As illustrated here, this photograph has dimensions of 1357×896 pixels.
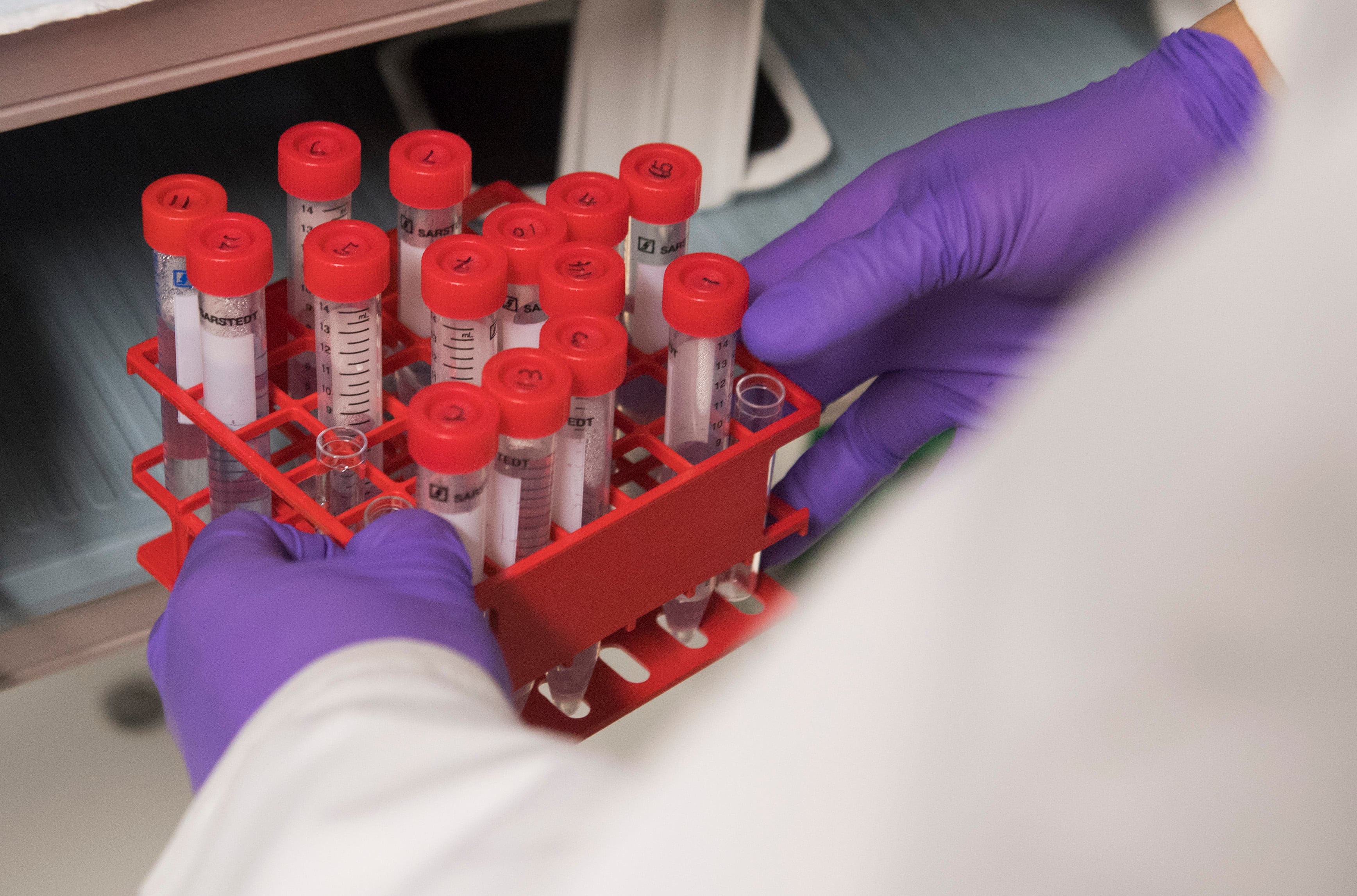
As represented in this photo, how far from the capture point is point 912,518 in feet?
1.20

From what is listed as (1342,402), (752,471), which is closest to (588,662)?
(752,471)

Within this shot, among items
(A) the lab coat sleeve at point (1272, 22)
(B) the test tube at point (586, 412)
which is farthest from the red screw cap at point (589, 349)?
(A) the lab coat sleeve at point (1272, 22)

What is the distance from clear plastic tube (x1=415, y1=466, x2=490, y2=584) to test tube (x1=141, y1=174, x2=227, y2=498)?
0.18 metres

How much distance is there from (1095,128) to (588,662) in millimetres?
546

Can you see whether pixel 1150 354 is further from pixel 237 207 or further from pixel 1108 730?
pixel 237 207

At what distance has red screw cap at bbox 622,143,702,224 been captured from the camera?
2.89ft

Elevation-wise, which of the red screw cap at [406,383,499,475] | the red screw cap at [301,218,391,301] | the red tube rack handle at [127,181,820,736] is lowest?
the red tube rack handle at [127,181,820,736]

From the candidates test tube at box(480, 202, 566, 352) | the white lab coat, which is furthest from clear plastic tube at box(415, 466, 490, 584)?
the white lab coat

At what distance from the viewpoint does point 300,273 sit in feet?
2.97

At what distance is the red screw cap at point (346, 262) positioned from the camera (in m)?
0.77

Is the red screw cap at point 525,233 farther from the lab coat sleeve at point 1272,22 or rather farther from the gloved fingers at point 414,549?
the lab coat sleeve at point 1272,22

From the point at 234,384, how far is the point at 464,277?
6.2 inches

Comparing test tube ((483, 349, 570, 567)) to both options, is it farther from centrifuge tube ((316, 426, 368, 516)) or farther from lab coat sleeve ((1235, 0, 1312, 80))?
lab coat sleeve ((1235, 0, 1312, 80))

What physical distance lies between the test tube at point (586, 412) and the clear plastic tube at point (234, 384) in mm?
175
